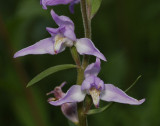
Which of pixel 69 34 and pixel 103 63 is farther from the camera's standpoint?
pixel 103 63

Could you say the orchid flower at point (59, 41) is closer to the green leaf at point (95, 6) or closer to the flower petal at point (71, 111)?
the green leaf at point (95, 6)

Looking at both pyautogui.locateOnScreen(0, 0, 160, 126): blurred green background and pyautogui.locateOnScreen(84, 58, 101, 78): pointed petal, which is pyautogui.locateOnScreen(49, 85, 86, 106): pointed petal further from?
pyautogui.locateOnScreen(0, 0, 160, 126): blurred green background

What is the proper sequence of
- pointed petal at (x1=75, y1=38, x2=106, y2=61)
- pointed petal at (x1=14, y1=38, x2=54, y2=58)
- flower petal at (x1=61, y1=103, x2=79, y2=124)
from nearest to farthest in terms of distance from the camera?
pointed petal at (x1=75, y1=38, x2=106, y2=61)
pointed petal at (x1=14, y1=38, x2=54, y2=58)
flower petal at (x1=61, y1=103, x2=79, y2=124)

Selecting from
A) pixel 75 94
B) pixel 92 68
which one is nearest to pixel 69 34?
pixel 92 68

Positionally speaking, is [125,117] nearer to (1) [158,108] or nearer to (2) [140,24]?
(1) [158,108]

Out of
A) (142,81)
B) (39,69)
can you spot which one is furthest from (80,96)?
(142,81)

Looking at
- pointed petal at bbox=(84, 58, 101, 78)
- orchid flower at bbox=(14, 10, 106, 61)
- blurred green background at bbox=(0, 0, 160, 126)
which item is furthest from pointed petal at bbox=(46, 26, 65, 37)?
blurred green background at bbox=(0, 0, 160, 126)

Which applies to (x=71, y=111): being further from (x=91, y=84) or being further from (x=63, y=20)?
(x=63, y=20)

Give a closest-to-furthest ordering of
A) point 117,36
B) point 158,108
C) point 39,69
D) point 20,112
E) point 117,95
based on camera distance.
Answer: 1. point 117,95
2. point 158,108
3. point 20,112
4. point 39,69
5. point 117,36
